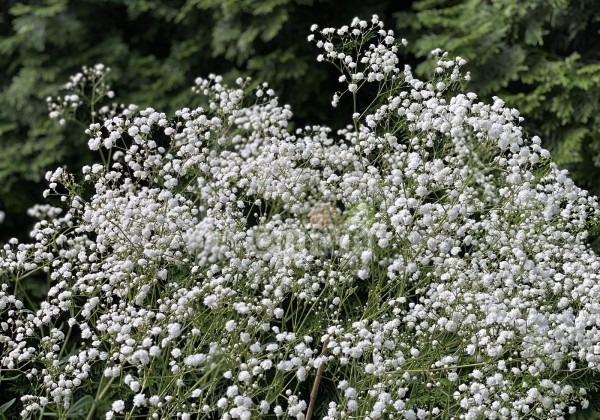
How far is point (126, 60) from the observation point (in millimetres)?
5941

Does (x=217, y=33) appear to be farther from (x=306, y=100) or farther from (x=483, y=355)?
(x=483, y=355)

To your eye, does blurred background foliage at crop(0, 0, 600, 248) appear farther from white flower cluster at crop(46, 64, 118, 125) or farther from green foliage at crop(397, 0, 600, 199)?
white flower cluster at crop(46, 64, 118, 125)

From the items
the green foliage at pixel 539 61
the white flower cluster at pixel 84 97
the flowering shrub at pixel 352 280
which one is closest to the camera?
the flowering shrub at pixel 352 280

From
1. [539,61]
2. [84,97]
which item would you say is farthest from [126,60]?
[539,61]

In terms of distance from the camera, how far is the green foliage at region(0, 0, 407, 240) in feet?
18.2

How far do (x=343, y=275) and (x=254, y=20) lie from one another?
353cm

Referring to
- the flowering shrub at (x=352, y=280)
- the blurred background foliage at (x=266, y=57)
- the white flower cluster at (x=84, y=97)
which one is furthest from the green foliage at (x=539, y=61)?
the flowering shrub at (x=352, y=280)

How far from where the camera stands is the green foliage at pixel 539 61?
193 inches

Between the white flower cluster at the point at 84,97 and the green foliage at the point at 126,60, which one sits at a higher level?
the white flower cluster at the point at 84,97

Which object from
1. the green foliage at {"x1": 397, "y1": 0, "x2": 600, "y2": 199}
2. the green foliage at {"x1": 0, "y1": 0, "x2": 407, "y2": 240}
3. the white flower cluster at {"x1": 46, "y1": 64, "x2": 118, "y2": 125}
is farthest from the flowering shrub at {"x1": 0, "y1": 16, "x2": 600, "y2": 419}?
the green foliage at {"x1": 0, "y1": 0, "x2": 407, "y2": 240}

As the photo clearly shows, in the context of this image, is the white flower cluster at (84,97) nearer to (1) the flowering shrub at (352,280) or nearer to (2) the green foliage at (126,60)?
(1) the flowering shrub at (352,280)

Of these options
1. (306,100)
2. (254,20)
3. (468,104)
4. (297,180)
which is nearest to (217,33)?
(254,20)

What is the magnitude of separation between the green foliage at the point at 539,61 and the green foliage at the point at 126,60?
0.76 meters

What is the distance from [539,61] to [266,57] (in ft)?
5.85
